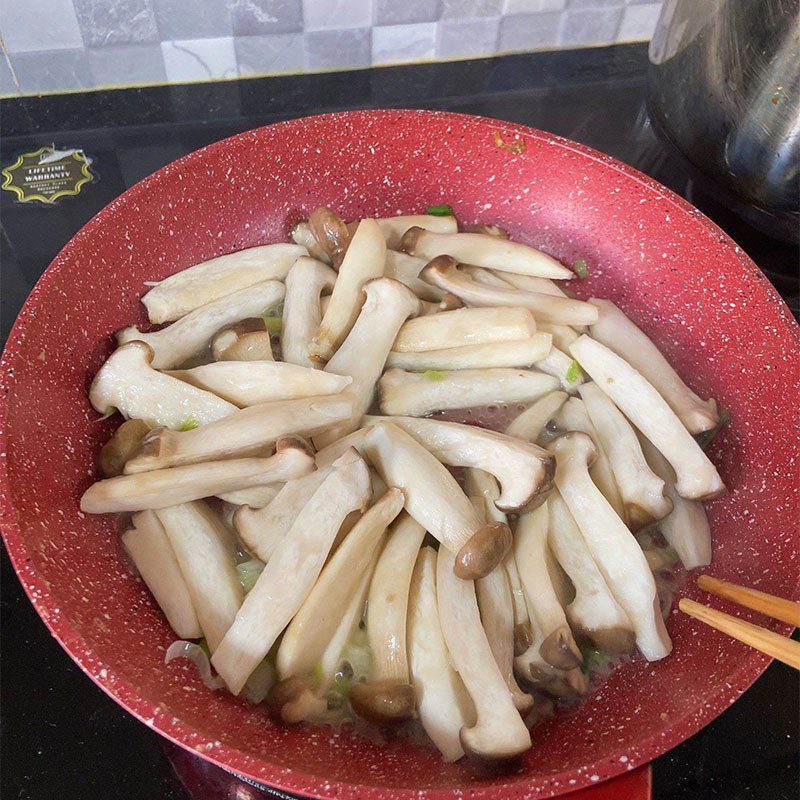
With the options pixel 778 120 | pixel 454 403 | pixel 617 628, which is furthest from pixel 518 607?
pixel 778 120

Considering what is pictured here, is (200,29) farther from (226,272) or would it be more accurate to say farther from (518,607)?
(518,607)

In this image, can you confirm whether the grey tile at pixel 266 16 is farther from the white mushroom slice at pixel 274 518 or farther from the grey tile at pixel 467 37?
the white mushroom slice at pixel 274 518

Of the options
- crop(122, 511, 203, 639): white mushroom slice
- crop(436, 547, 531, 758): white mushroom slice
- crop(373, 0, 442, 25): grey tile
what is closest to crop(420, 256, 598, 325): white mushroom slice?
crop(436, 547, 531, 758): white mushroom slice

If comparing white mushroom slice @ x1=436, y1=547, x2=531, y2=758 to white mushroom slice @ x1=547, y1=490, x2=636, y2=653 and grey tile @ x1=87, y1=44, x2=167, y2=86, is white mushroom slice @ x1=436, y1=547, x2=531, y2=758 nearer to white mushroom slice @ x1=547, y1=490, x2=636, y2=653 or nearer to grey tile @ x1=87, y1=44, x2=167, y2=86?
white mushroom slice @ x1=547, y1=490, x2=636, y2=653

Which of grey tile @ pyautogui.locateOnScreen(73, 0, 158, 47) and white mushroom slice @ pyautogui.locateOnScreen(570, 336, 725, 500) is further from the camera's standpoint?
grey tile @ pyautogui.locateOnScreen(73, 0, 158, 47)

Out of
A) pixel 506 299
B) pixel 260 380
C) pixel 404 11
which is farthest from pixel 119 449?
pixel 404 11
